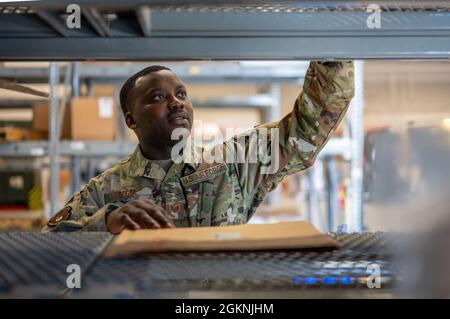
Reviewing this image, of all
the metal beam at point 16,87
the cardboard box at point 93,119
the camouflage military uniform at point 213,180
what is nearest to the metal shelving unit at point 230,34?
the metal beam at point 16,87

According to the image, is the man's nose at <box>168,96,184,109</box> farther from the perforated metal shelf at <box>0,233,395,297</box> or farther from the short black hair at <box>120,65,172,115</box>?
the perforated metal shelf at <box>0,233,395,297</box>

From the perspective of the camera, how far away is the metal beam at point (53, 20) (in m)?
0.62

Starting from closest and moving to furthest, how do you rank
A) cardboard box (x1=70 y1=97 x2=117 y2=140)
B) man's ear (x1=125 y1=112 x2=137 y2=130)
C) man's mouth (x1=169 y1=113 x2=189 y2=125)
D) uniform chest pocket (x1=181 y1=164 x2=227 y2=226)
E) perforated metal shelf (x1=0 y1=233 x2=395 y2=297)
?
perforated metal shelf (x1=0 y1=233 x2=395 y2=297), man's mouth (x1=169 y1=113 x2=189 y2=125), man's ear (x1=125 y1=112 x2=137 y2=130), uniform chest pocket (x1=181 y1=164 x2=227 y2=226), cardboard box (x1=70 y1=97 x2=117 y2=140)

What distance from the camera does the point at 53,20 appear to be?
0.64m

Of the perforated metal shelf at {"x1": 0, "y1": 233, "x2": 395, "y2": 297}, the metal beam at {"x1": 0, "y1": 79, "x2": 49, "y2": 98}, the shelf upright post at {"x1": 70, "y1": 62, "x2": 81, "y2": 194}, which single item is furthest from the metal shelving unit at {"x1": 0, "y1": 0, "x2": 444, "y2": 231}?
the shelf upright post at {"x1": 70, "y1": 62, "x2": 81, "y2": 194}

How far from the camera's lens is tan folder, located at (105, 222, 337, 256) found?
2.19 feet

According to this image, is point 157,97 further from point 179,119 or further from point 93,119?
point 93,119

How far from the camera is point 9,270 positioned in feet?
2.06

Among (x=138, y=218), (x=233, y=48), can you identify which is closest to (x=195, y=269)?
(x=138, y=218)

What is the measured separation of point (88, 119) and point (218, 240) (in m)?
2.06

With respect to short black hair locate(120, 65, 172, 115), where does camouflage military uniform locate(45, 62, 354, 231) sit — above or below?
below

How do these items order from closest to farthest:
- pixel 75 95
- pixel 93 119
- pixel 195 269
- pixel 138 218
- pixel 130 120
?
pixel 195 269, pixel 138 218, pixel 130 120, pixel 93 119, pixel 75 95

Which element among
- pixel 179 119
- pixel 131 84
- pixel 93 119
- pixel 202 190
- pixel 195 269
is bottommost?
Answer: pixel 195 269

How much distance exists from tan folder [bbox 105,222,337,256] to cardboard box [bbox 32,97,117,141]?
181cm
